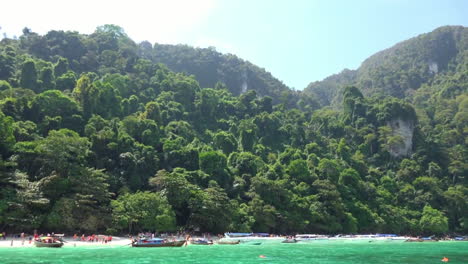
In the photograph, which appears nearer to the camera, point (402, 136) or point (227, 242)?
point (227, 242)

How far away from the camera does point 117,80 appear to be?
9244 cm

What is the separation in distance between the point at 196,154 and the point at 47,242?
29906mm

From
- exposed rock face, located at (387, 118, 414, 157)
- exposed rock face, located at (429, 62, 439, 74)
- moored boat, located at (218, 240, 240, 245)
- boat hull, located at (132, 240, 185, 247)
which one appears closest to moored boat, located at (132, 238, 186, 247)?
boat hull, located at (132, 240, 185, 247)

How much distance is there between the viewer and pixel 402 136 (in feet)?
346

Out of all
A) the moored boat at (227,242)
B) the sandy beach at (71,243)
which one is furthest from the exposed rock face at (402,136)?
the sandy beach at (71,243)

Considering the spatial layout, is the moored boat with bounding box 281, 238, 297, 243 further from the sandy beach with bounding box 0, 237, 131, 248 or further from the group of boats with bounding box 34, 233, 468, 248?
the sandy beach with bounding box 0, 237, 131, 248

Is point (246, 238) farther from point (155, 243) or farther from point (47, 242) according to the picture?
point (47, 242)

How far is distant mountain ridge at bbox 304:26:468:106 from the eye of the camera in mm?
160500

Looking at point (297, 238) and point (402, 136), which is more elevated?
point (402, 136)

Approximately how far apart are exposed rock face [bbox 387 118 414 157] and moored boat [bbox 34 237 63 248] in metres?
83.1

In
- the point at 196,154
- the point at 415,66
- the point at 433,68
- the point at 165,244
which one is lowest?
the point at 165,244

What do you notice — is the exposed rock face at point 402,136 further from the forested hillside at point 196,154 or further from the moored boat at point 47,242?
the moored boat at point 47,242

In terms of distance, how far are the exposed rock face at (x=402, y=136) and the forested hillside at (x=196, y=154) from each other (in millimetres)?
270

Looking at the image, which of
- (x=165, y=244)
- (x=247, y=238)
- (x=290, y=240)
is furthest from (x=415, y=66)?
(x=165, y=244)
